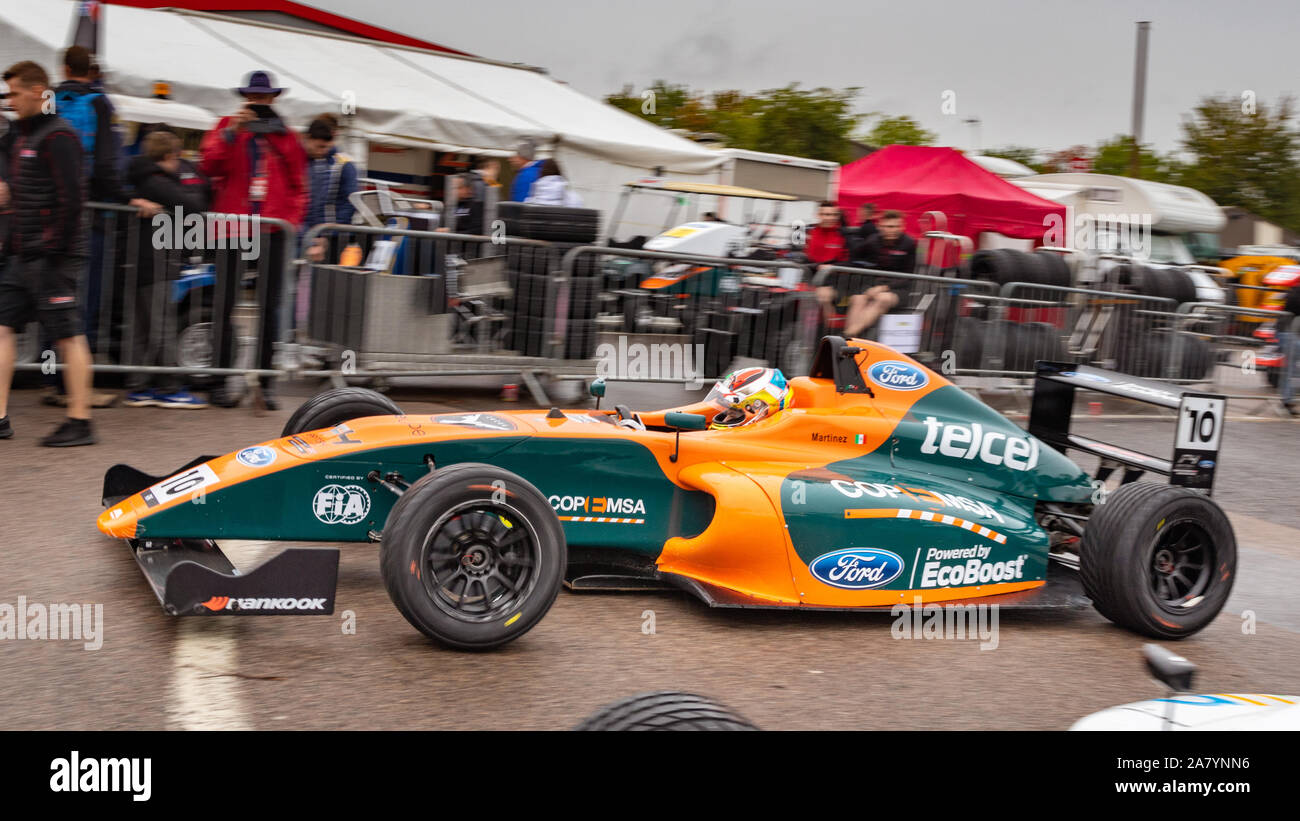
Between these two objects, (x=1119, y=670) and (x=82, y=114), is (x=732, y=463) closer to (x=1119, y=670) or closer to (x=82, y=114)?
(x=1119, y=670)

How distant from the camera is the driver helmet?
5.84m

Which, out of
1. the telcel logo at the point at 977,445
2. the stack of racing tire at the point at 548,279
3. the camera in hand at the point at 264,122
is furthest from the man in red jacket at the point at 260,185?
the telcel logo at the point at 977,445

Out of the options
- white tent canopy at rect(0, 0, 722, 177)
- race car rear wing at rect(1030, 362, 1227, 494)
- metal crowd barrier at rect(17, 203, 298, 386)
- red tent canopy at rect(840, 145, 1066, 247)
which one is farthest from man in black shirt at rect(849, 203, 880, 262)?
red tent canopy at rect(840, 145, 1066, 247)

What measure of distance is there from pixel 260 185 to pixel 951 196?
13281 mm

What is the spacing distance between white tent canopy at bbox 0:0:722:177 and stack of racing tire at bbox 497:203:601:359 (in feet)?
14.6

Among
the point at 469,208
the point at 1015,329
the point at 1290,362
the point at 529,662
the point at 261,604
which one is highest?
the point at 469,208

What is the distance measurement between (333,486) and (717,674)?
1.65 m

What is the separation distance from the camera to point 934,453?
5.85m

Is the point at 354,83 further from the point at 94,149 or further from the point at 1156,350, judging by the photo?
the point at 1156,350

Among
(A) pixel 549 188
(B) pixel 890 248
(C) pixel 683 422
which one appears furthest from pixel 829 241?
(C) pixel 683 422

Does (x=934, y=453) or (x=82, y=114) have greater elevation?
(x=82, y=114)

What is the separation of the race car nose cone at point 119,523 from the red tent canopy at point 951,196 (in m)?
15.8

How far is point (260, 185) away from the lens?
8492 millimetres
